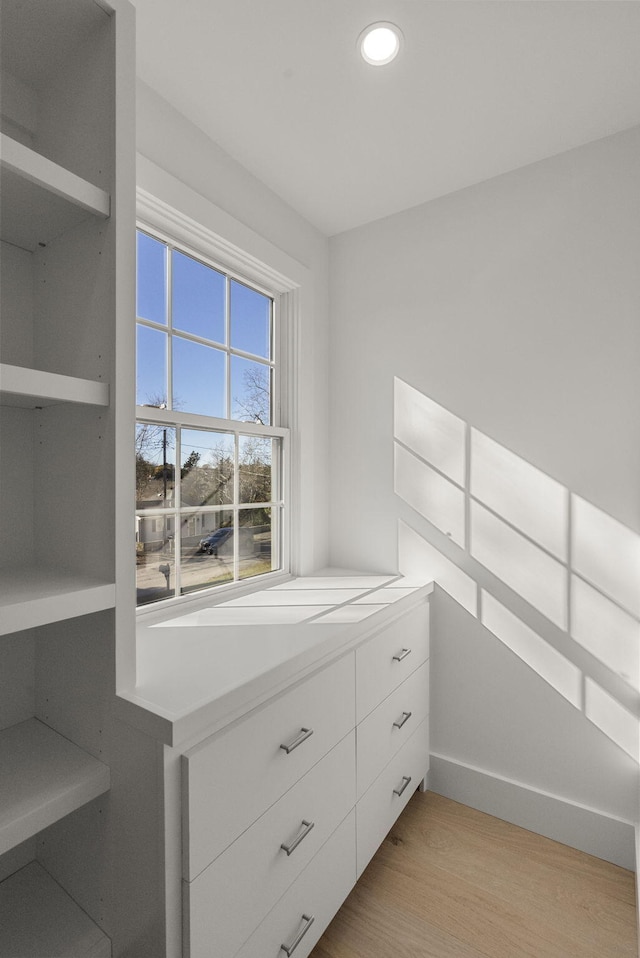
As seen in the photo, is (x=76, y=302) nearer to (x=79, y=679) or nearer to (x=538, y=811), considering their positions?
(x=79, y=679)

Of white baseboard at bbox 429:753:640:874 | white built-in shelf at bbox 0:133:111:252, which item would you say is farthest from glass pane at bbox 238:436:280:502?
white baseboard at bbox 429:753:640:874

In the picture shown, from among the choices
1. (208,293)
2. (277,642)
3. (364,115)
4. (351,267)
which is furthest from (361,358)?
(277,642)

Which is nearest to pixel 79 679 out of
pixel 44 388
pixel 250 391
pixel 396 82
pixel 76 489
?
pixel 76 489

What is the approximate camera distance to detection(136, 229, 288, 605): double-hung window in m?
1.58

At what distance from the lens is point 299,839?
1179mm

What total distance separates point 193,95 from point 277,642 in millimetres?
1702

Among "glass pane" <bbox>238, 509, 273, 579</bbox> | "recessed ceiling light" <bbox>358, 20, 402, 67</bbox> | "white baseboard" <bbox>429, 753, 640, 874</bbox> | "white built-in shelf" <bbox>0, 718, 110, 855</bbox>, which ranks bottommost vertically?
"white baseboard" <bbox>429, 753, 640, 874</bbox>

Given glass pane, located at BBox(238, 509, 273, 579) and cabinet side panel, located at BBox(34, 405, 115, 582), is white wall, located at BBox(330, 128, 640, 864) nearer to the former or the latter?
glass pane, located at BBox(238, 509, 273, 579)

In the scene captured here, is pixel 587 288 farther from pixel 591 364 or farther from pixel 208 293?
pixel 208 293

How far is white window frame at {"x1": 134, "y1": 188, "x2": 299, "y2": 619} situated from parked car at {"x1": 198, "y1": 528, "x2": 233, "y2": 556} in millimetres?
110

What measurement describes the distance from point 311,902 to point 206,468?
52.6 inches

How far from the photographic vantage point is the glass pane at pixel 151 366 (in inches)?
61.0

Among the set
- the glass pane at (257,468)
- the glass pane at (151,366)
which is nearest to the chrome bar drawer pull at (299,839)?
the glass pane at (257,468)

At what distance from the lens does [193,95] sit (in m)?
1.50
